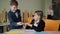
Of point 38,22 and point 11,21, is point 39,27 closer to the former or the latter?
point 38,22

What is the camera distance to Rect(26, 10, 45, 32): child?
68 centimetres

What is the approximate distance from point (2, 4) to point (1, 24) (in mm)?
142

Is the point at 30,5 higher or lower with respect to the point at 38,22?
higher

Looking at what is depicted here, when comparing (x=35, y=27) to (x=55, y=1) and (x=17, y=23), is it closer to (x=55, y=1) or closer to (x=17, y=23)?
(x=17, y=23)

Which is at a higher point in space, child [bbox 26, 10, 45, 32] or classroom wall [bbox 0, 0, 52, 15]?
classroom wall [bbox 0, 0, 52, 15]

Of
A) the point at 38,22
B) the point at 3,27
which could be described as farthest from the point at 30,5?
the point at 3,27

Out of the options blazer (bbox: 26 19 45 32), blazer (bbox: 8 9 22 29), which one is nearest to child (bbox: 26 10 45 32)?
blazer (bbox: 26 19 45 32)

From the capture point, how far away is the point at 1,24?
0.68 metres

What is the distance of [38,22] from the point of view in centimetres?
69

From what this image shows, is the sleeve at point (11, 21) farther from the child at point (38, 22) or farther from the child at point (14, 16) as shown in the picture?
the child at point (38, 22)

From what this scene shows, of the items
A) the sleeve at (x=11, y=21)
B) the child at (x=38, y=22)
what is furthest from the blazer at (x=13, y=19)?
the child at (x=38, y=22)

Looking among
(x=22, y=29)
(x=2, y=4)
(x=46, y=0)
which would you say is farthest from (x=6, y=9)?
(x=46, y=0)

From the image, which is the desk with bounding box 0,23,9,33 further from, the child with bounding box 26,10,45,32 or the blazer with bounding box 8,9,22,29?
the child with bounding box 26,10,45,32

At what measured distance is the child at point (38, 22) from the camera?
682mm
